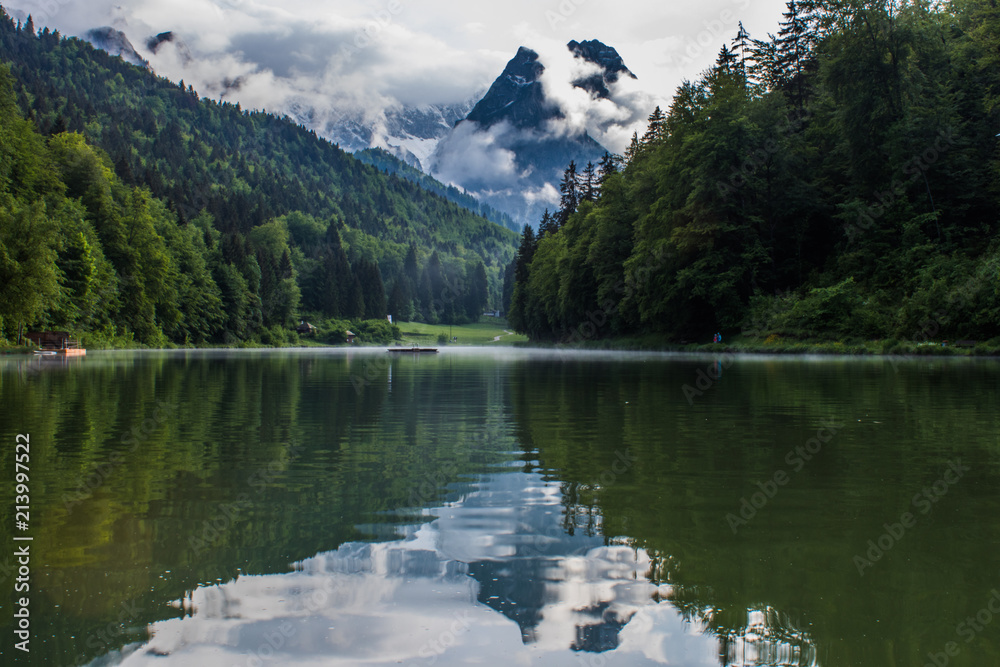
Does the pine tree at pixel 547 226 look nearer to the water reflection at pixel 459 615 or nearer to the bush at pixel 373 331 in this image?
the bush at pixel 373 331

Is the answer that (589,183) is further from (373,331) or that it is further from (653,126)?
(373,331)

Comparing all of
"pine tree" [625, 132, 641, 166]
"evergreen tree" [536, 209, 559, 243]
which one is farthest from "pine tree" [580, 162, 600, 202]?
"pine tree" [625, 132, 641, 166]

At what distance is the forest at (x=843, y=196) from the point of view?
48062 mm

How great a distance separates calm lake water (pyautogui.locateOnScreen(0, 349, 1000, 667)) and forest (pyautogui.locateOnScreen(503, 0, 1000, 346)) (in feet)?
117

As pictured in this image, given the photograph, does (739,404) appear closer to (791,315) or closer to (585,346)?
(791,315)

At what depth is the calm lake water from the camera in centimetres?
429

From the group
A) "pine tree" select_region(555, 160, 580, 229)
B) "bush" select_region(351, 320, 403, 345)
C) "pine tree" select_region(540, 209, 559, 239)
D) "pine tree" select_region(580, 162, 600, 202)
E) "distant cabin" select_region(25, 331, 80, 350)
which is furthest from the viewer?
"bush" select_region(351, 320, 403, 345)

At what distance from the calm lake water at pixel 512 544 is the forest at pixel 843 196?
35.7 m

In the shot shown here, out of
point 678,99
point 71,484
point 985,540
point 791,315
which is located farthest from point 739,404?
point 678,99

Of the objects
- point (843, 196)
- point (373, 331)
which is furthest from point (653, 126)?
point (373, 331)

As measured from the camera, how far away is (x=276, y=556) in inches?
228

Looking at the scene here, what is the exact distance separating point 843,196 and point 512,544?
60.3 m

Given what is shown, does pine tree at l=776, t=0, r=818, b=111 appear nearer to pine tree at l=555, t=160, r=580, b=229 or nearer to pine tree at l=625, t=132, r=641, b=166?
pine tree at l=625, t=132, r=641, b=166

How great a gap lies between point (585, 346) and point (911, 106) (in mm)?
39153
